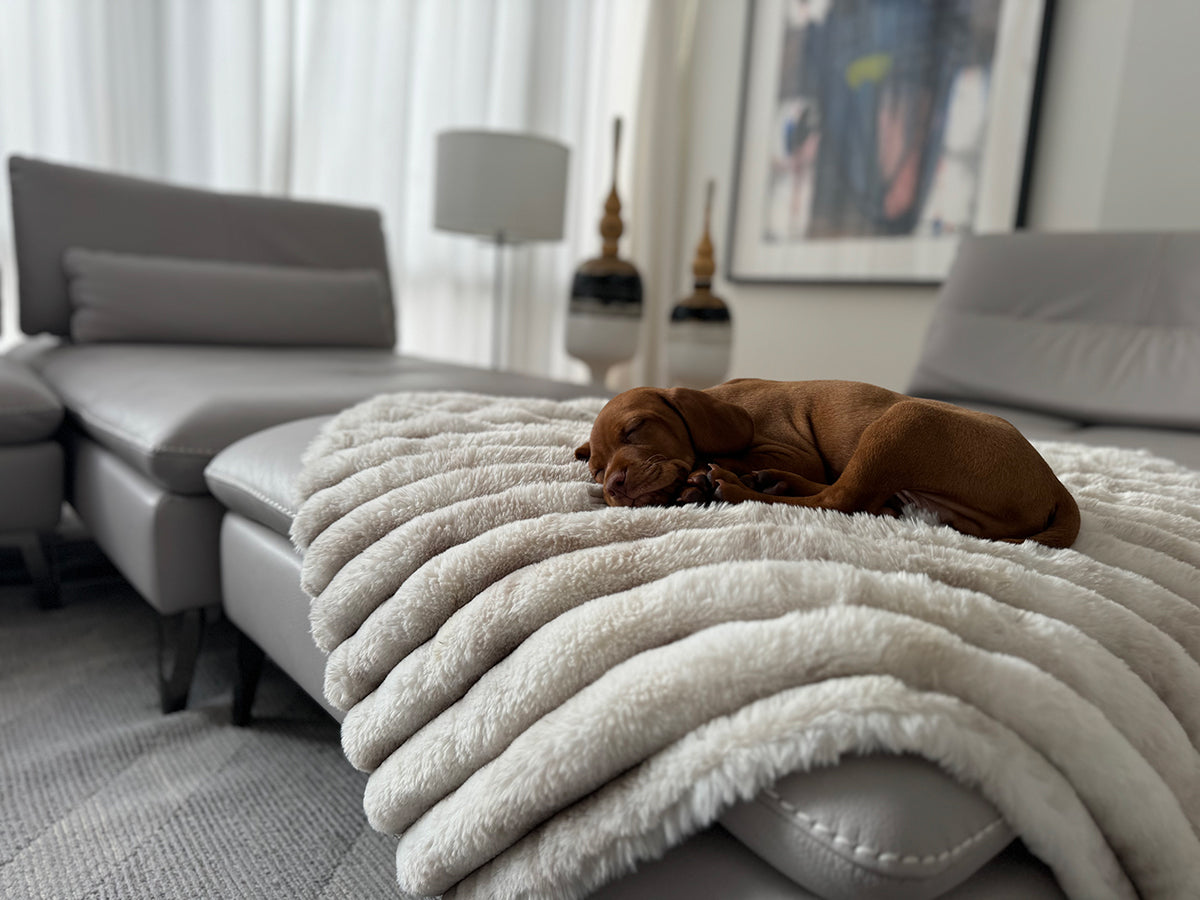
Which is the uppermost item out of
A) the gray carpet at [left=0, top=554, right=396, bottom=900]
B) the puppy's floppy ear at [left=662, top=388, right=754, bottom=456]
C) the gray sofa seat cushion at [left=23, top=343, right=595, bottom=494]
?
the puppy's floppy ear at [left=662, top=388, right=754, bottom=456]

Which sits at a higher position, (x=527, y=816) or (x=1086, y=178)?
(x=1086, y=178)

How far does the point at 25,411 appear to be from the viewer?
149cm

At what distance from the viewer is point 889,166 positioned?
2.91m

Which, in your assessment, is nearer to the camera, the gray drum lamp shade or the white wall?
the white wall

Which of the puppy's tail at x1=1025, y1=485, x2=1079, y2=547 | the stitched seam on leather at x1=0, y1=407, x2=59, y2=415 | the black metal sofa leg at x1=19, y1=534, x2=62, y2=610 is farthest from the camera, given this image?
the black metal sofa leg at x1=19, y1=534, x2=62, y2=610

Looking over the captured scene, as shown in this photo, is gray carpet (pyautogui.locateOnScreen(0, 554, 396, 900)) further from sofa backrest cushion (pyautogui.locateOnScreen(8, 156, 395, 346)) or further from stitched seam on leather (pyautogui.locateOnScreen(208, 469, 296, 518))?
sofa backrest cushion (pyautogui.locateOnScreen(8, 156, 395, 346))

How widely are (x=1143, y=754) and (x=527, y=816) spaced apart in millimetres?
403

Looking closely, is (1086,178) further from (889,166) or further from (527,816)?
(527,816)

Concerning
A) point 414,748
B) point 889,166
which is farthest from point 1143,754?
point 889,166

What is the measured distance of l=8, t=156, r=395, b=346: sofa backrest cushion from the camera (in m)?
2.06

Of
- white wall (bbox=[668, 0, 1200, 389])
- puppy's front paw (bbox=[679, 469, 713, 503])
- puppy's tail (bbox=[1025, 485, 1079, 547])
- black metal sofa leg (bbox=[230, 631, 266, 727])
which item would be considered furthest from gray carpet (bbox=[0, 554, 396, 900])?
white wall (bbox=[668, 0, 1200, 389])

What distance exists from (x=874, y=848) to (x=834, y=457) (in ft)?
1.51

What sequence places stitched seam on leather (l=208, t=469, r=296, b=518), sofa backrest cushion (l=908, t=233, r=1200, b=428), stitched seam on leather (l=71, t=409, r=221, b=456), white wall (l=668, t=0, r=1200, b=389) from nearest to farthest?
1. stitched seam on leather (l=208, t=469, r=296, b=518)
2. stitched seam on leather (l=71, t=409, r=221, b=456)
3. sofa backrest cushion (l=908, t=233, r=1200, b=428)
4. white wall (l=668, t=0, r=1200, b=389)

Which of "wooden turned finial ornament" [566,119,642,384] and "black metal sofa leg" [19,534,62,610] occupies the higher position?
"wooden turned finial ornament" [566,119,642,384]
